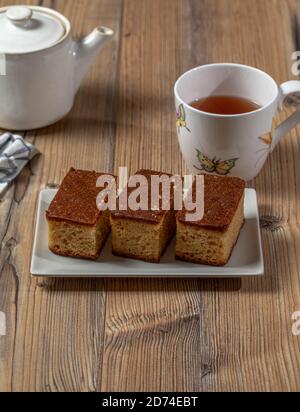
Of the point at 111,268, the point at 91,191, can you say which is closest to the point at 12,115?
the point at 91,191

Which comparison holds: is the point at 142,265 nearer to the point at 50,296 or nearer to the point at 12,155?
the point at 50,296

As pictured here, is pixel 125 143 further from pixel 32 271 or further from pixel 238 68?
pixel 32 271

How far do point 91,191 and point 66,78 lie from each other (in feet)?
1.20

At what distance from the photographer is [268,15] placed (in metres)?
1.98

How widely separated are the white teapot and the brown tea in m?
0.26

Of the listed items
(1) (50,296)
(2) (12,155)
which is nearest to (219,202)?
(1) (50,296)

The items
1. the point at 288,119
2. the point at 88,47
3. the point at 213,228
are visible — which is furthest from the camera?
the point at 88,47

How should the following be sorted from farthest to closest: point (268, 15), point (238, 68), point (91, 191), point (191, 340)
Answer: point (268, 15) < point (238, 68) < point (91, 191) < point (191, 340)

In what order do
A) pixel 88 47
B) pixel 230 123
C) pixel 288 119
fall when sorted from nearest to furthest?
pixel 230 123 → pixel 288 119 → pixel 88 47

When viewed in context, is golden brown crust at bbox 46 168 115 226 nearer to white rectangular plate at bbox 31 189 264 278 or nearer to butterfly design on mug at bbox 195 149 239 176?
white rectangular plate at bbox 31 189 264 278

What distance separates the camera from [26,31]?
1.58 m

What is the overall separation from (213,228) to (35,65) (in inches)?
19.6

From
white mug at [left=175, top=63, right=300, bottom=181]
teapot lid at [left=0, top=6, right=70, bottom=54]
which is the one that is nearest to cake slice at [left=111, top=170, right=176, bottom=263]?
white mug at [left=175, top=63, right=300, bottom=181]

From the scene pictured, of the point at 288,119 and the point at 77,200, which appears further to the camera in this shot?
the point at 288,119
